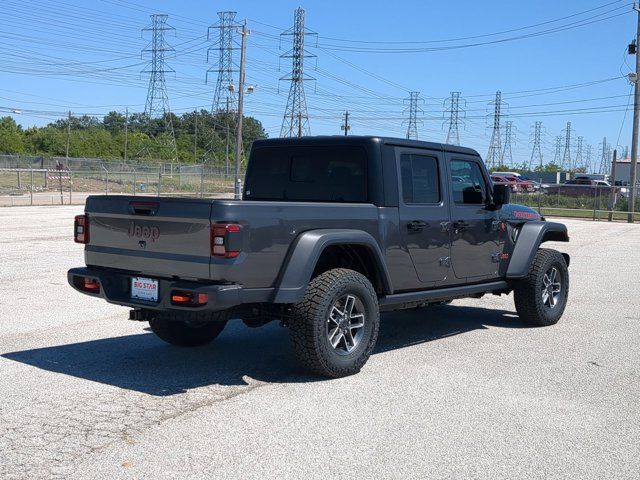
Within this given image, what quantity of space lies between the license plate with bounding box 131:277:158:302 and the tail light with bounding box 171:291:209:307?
0.91ft

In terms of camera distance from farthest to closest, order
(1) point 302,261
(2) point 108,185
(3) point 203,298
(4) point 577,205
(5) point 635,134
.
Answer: (2) point 108,185, (4) point 577,205, (5) point 635,134, (1) point 302,261, (3) point 203,298

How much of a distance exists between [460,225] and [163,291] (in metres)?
3.13

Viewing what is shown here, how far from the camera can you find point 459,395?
5941mm

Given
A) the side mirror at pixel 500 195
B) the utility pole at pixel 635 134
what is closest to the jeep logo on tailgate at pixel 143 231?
the side mirror at pixel 500 195

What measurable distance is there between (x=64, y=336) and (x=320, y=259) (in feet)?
9.19

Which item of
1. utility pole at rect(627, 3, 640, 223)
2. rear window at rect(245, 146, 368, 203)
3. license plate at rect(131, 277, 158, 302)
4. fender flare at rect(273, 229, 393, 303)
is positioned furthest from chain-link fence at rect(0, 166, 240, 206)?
fender flare at rect(273, 229, 393, 303)

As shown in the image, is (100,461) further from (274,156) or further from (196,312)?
(274,156)

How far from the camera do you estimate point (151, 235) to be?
6004mm

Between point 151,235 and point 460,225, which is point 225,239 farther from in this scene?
point 460,225

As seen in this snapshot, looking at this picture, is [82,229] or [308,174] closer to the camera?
[82,229]

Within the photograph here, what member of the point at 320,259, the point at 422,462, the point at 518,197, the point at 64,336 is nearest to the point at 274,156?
the point at 320,259

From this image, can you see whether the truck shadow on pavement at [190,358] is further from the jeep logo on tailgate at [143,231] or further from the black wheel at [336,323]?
the jeep logo on tailgate at [143,231]

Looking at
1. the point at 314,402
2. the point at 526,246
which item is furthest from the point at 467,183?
the point at 314,402

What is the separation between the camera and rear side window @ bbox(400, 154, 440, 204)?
713 centimetres
